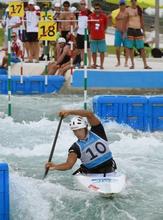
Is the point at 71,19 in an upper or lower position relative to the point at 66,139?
upper

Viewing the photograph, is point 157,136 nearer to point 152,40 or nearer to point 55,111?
point 55,111

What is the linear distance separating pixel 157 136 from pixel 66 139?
1561mm

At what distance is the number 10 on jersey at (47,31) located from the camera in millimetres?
12945

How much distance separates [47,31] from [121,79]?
9.60 feet

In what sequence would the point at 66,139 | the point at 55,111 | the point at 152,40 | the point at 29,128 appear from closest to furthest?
the point at 66,139
the point at 29,128
the point at 55,111
the point at 152,40

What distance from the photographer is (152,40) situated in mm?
24438

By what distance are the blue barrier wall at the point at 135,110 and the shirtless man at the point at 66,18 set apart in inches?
173

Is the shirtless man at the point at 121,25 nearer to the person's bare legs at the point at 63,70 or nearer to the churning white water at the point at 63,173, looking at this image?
the person's bare legs at the point at 63,70

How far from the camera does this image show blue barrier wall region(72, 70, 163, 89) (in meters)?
15.3

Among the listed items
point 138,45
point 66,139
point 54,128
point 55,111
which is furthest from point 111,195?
point 138,45

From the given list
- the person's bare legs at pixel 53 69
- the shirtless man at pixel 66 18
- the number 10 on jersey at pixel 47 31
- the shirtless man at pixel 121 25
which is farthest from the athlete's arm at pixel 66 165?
the person's bare legs at pixel 53 69

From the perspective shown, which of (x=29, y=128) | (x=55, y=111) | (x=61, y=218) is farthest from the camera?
(x=55, y=111)

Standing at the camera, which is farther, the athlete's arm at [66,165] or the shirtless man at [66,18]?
the shirtless man at [66,18]

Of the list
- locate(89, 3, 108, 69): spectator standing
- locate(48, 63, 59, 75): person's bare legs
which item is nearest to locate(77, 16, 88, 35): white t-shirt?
locate(89, 3, 108, 69): spectator standing
